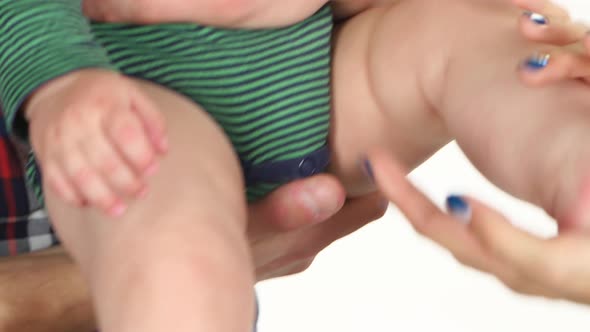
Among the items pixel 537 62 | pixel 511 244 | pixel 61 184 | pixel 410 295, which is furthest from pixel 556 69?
pixel 410 295

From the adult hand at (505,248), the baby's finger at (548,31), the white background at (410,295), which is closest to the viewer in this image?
the adult hand at (505,248)

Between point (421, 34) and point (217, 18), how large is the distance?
0.39ft

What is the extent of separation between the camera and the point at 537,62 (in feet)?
1.17

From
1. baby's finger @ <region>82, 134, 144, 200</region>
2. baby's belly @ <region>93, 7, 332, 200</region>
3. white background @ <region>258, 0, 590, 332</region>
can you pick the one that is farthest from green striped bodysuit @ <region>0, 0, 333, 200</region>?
white background @ <region>258, 0, 590, 332</region>

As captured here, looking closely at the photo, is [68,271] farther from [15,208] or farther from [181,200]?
[181,200]

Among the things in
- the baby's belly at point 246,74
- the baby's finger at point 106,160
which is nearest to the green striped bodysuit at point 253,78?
the baby's belly at point 246,74

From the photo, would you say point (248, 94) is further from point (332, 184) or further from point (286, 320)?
point (286, 320)

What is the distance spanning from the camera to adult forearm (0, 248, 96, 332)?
0.46 meters

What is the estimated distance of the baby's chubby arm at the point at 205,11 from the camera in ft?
1.41

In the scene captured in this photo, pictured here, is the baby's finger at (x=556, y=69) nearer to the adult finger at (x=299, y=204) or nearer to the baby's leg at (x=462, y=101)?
the baby's leg at (x=462, y=101)

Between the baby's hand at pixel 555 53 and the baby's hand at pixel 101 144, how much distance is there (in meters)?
0.18

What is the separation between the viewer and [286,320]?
1049 mm

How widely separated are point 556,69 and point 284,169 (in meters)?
0.18

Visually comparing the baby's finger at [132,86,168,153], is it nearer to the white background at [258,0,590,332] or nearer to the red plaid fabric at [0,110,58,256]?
the red plaid fabric at [0,110,58,256]
